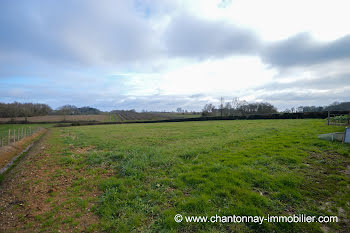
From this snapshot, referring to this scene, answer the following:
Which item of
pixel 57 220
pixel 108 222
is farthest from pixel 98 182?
pixel 108 222

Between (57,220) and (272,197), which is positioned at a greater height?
(272,197)

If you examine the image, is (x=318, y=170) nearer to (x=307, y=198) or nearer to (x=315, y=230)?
(x=307, y=198)

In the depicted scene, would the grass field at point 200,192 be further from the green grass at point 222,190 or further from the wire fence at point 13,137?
the wire fence at point 13,137

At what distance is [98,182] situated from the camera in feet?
19.3

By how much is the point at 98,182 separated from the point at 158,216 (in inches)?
132

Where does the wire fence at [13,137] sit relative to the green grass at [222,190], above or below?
below

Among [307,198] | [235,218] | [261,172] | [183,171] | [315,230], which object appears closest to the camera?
[315,230]

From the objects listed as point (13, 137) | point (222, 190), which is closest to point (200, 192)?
point (222, 190)

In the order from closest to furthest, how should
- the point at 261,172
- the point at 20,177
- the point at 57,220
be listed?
the point at 57,220
the point at 261,172
the point at 20,177

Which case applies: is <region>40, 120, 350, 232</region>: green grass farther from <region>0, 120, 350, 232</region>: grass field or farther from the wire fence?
the wire fence

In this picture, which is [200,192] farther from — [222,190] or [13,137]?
[13,137]

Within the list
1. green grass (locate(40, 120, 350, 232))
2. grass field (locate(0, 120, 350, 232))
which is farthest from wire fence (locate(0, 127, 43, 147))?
green grass (locate(40, 120, 350, 232))

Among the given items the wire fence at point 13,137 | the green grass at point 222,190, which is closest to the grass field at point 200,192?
the green grass at point 222,190

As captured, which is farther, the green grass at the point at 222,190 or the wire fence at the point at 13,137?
the wire fence at the point at 13,137
